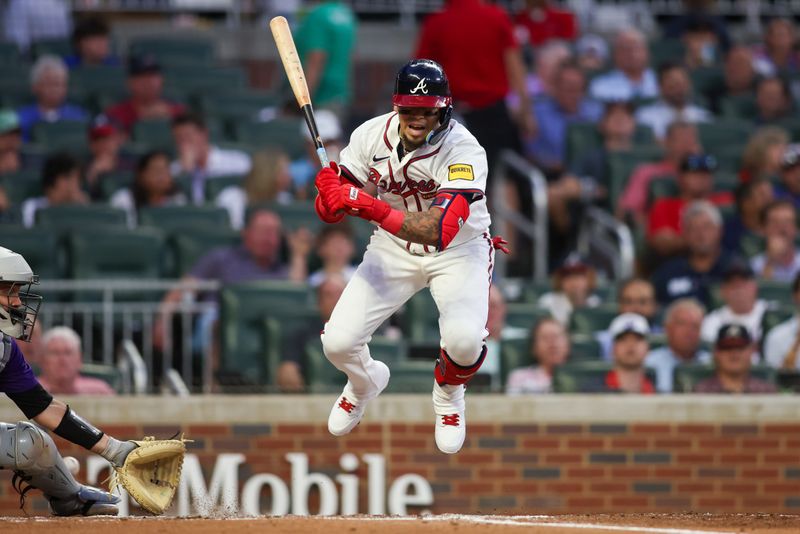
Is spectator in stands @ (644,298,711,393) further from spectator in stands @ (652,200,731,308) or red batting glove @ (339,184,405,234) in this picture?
red batting glove @ (339,184,405,234)

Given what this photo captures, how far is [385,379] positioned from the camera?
7.87 metres

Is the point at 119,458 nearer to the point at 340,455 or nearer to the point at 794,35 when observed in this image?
the point at 340,455

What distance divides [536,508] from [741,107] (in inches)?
238

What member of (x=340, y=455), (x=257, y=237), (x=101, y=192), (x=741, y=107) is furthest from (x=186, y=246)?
(x=741, y=107)

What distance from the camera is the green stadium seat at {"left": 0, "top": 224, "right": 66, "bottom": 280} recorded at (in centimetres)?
1062

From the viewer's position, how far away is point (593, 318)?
10828mm

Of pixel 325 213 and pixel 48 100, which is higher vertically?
pixel 48 100

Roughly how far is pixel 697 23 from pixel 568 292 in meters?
5.27

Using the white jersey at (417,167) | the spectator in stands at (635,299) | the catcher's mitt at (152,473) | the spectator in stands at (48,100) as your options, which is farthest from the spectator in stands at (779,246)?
the spectator in stands at (48,100)

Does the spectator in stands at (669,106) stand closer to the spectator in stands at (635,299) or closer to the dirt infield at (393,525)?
the spectator in stands at (635,299)

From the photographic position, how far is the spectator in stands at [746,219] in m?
12.0

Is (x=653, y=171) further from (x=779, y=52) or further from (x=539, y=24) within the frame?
(x=779, y=52)

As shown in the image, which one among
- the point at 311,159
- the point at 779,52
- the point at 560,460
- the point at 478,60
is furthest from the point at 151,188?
the point at 779,52

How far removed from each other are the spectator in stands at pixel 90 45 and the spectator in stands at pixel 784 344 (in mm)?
6362
